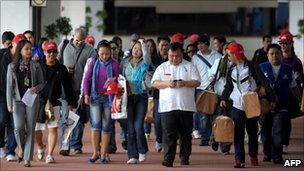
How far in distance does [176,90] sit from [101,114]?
127cm

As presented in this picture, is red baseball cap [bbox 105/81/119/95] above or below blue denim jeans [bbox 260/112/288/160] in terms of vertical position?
above

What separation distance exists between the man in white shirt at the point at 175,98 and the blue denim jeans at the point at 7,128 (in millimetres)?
2454

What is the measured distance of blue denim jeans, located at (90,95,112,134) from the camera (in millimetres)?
13984

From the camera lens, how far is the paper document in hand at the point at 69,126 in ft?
48.2

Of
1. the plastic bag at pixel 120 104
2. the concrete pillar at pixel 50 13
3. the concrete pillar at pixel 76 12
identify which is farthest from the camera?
the concrete pillar at pixel 76 12

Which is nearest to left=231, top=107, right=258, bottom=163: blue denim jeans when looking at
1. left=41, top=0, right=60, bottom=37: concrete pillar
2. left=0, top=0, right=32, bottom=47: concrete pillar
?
left=0, top=0, right=32, bottom=47: concrete pillar

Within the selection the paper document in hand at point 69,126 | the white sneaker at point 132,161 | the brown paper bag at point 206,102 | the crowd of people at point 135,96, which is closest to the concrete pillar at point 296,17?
the crowd of people at point 135,96

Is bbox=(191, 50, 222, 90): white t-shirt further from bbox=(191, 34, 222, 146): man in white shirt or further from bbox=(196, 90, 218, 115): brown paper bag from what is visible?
bbox=(196, 90, 218, 115): brown paper bag

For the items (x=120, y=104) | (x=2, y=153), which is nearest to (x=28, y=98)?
(x=120, y=104)

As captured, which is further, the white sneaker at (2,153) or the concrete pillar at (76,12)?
the concrete pillar at (76,12)

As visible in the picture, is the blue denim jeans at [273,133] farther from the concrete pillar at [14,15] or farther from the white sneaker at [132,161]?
the concrete pillar at [14,15]

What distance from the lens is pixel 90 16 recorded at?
36.9 m

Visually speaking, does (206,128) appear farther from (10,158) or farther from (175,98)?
(10,158)

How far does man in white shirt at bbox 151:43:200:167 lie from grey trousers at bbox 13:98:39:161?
74.3 inches
